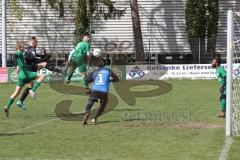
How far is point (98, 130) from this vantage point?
1237 centimetres

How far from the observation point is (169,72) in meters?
33.7

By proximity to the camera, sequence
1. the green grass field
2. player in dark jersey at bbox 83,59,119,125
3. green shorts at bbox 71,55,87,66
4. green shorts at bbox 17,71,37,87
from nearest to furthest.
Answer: the green grass field < player in dark jersey at bbox 83,59,119,125 < green shorts at bbox 17,71,37,87 < green shorts at bbox 71,55,87,66

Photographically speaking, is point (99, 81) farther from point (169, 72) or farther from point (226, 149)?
point (169, 72)

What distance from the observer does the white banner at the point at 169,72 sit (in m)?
33.5

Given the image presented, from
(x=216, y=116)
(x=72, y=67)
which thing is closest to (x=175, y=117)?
(x=216, y=116)

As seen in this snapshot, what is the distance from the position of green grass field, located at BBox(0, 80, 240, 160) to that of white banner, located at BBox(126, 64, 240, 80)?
49.5ft

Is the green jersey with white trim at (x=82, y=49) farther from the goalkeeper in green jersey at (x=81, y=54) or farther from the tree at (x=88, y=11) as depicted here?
the tree at (x=88, y=11)

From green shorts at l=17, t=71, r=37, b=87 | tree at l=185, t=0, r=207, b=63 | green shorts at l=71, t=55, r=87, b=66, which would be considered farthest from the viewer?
tree at l=185, t=0, r=207, b=63

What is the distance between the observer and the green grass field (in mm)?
9445

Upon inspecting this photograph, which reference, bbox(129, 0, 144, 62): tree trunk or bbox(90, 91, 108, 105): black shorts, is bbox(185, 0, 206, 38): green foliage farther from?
bbox(90, 91, 108, 105): black shorts

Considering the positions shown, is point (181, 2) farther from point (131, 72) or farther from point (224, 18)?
point (131, 72)

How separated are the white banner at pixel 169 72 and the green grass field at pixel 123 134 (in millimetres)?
15079

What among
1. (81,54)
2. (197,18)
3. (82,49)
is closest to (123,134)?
(82,49)

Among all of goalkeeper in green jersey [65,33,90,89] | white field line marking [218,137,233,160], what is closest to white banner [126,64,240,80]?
goalkeeper in green jersey [65,33,90,89]
